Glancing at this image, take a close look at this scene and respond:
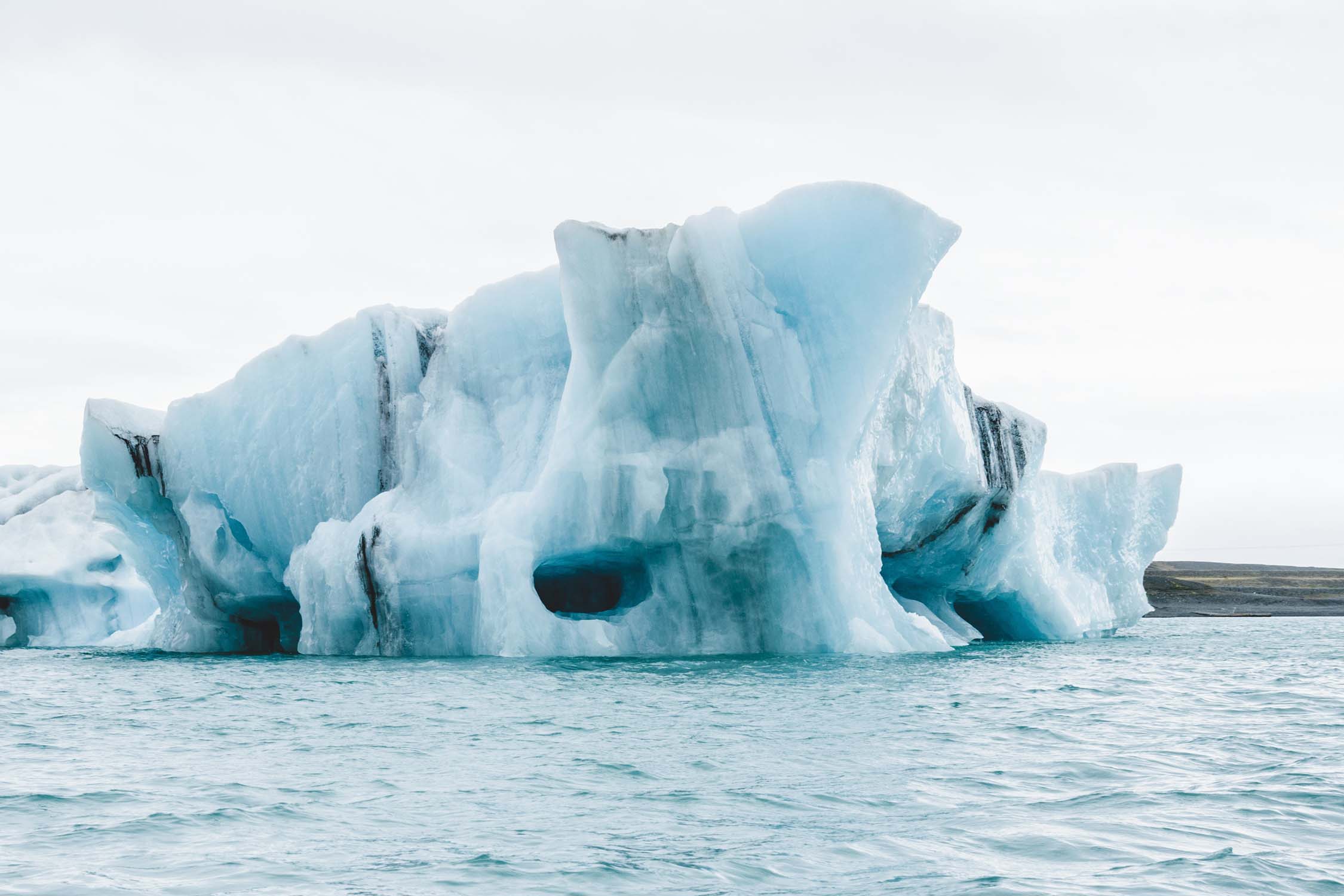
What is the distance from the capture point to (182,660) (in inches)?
693

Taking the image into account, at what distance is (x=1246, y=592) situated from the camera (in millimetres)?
60062

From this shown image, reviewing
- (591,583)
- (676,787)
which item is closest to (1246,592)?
(591,583)

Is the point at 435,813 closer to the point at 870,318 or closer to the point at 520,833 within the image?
the point at 520,833

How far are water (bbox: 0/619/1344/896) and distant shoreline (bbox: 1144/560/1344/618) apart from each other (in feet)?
145

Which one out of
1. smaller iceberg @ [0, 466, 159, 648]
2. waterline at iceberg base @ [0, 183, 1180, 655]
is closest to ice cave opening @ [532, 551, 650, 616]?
waterline at iceberg base @ [0, 183, 1180, 655]

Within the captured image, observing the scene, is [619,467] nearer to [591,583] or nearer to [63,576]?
[591,583]

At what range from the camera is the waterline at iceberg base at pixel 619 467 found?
15312 millimetres

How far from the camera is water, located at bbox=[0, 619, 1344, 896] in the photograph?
4938 millimetres

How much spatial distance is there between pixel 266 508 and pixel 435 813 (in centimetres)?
1326

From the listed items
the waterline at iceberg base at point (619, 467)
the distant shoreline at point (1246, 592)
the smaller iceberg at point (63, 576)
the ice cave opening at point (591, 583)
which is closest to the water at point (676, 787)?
the waterline at iceberg base at point (619, 467)

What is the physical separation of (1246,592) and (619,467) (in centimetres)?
5279

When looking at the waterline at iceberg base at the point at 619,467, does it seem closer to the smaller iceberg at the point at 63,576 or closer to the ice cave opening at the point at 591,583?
the ice cave opening at the point at 591,583

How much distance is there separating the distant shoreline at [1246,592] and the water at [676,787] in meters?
44.3

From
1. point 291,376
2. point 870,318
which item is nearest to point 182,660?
point 291,376
